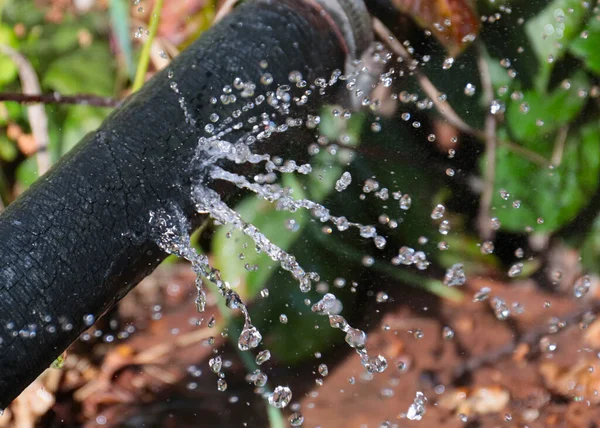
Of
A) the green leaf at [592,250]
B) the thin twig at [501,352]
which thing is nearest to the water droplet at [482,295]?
the thin twig at [501,352]

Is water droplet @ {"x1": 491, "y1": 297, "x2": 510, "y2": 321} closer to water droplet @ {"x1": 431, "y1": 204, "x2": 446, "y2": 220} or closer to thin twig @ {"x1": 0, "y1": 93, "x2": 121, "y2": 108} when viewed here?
water droplet @ {"x1": 431, "y1": 204, "x2": 446, "y2": 220}

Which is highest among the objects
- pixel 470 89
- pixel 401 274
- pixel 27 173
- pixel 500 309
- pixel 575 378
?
pixel 27 173

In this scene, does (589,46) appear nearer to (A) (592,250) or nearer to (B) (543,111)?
(B) (543,111)

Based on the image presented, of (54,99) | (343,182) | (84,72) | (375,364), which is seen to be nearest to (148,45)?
(54,99)

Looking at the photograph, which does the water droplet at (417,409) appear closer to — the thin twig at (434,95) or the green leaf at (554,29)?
the thin twig at (434,95)

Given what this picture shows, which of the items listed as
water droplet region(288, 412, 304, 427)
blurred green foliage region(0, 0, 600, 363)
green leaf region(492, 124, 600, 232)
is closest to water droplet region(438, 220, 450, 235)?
blurred green foliage region(0, 0, 600, 363)
